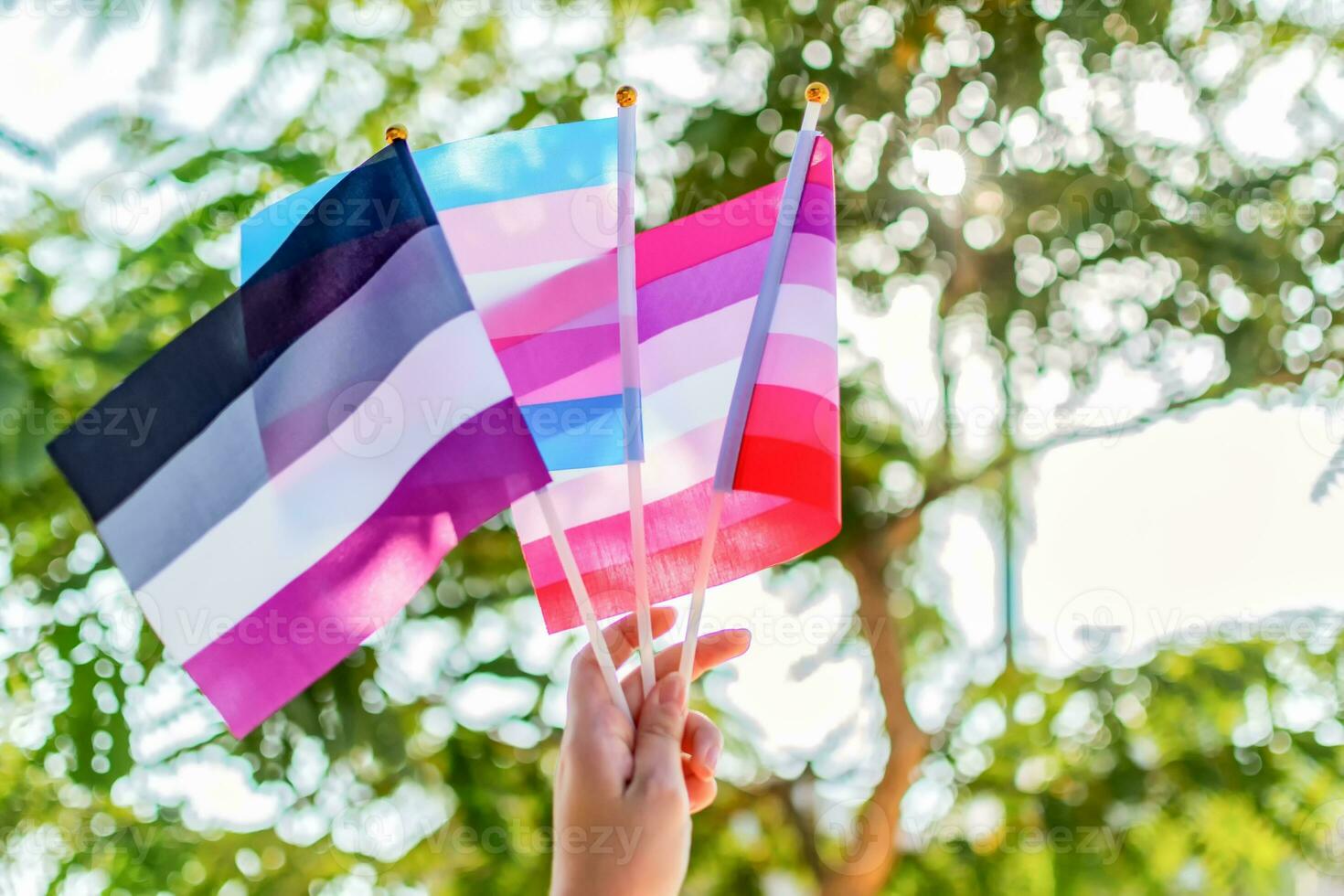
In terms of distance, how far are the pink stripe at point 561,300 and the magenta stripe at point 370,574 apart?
1.01 ft

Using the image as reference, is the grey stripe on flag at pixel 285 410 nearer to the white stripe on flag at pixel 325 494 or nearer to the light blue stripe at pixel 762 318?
the white stripe on flag at pixel 325 494

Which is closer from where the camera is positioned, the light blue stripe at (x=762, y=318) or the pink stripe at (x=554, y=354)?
the light blue stripe at (x=762, y=318)

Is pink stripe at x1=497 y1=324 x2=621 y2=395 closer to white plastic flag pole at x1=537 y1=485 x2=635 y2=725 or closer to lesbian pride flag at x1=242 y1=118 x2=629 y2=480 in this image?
lesbian pride flag at x1=242 y1=118 x2=629 y2=480

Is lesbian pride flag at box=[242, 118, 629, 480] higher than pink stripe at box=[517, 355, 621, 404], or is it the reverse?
lesbian pride flag at box=[242, 118, 629, 480]

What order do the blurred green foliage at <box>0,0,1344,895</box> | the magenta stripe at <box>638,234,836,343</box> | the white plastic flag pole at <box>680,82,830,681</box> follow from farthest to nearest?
the blurred green foliage at <box>0,0,1344,895</box>, the magenta stripe at <box>638,234,836,343</box>, the white plastic flag pole at <box>680,82,830,681</box>

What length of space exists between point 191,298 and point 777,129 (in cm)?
159

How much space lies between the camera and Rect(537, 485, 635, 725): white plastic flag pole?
149cm

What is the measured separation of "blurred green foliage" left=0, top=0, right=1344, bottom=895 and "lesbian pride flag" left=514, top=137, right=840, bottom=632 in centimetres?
104

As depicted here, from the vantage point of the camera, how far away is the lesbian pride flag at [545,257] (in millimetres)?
1739

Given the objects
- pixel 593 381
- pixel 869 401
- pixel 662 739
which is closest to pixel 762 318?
pixel 593 381

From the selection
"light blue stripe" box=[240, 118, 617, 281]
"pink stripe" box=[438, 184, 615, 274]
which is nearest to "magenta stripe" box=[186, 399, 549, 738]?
"pink stripe" box=[438, 184, 615, 274]

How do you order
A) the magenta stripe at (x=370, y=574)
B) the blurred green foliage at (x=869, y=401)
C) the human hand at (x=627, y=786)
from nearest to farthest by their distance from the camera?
the human hand at (x=627, y=786) < the magenta stripe at (x=370, y=574) < the blurred green foliage at (x=869, y=401)

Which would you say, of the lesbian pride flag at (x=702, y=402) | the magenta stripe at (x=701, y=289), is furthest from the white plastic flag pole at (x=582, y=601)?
the magenta stripe at (x=701, y=289)

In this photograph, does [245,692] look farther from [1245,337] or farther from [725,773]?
[1245,337]
